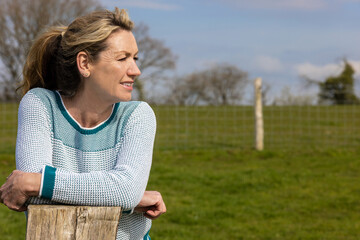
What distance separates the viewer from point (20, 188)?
2049 millimetres

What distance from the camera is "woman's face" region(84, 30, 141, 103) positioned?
7.74ft

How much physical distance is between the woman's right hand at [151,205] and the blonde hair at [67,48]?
2.20 feet

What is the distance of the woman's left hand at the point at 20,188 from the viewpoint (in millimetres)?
2043

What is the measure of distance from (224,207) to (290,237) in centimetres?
134

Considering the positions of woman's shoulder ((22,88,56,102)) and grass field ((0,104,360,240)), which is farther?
grass field ((0,104,360,240))

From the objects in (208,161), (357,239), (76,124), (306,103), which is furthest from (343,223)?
(306,103)

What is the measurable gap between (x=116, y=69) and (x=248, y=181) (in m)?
6.10

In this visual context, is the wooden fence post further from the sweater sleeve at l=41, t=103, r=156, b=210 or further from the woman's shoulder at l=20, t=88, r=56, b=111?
the woman's shoulder at l=20, t=88, r=56, b=111

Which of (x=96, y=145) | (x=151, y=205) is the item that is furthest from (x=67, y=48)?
(x=151, y=205)

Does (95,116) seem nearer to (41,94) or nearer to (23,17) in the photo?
(41,94)

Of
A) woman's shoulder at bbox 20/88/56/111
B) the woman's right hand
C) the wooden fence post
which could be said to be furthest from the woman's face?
the wooden fence post

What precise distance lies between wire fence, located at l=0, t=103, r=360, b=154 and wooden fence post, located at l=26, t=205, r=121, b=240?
30.8 feet

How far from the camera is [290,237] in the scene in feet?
18.8

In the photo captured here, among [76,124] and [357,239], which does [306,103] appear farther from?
[76,124]
